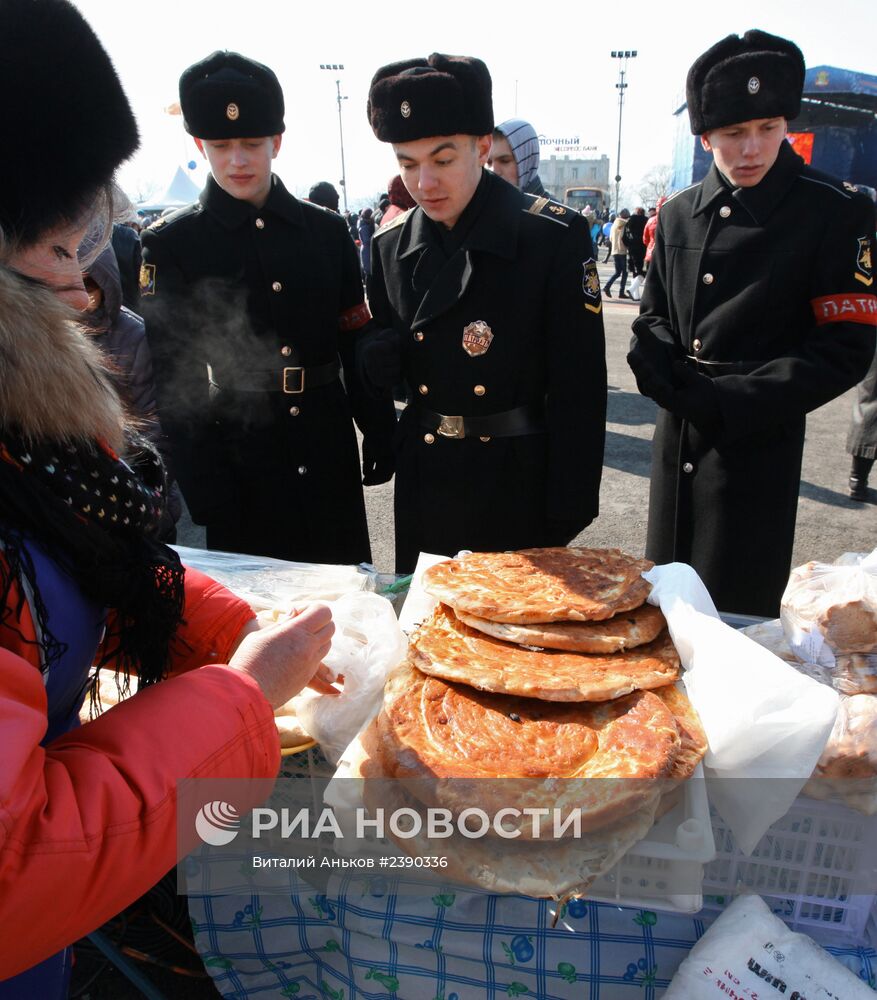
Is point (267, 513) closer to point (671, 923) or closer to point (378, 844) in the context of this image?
point (378, 844)

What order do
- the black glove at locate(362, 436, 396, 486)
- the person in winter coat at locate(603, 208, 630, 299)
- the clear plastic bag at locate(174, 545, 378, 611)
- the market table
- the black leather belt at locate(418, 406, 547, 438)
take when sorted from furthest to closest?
1. the person in winter coat at locate(603, 208, 630, 299)
2. the black glove at locate(362, 436, 396, 486)
3. the black leather belt at locate(418, 406, 547, 438)
4. the clear plastic bag at locate(174, 545, 378, 611)
5. the market table

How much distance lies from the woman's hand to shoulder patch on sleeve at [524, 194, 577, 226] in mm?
1761

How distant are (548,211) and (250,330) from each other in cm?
124

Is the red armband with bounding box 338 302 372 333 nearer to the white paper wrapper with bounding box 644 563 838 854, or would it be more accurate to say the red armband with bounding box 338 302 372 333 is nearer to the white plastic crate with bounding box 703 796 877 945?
the white paper wrapper with bounding box 644 563 838 854

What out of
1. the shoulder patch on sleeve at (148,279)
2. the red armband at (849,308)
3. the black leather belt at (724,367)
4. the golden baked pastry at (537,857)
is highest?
the shoulder patch on sleeve at (148,279)

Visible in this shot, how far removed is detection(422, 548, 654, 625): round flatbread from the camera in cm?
154

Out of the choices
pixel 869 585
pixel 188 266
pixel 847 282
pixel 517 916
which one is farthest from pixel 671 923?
pixel 188 266

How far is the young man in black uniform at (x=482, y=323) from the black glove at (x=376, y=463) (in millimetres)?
350

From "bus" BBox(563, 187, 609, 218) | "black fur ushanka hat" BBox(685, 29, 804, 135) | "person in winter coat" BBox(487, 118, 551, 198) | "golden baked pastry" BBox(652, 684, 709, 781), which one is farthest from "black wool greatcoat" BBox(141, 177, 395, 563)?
"bus" BBox(563, 187, 609, 218)

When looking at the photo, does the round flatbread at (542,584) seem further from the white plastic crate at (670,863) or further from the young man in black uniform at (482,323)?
the young man in black uniform at (482,323)

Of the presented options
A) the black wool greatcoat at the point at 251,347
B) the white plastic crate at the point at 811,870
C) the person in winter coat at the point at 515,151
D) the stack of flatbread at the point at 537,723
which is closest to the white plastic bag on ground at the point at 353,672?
the stack of flatbread at the point at 537,723

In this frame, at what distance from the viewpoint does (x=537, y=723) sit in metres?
1.36

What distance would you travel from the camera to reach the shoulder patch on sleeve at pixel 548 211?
253 centimetres

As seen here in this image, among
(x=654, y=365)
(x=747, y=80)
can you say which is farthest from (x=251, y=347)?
(x=747, y=80)
